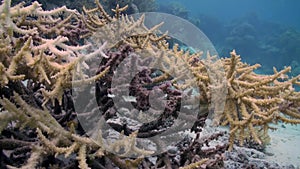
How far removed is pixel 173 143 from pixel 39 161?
133cm

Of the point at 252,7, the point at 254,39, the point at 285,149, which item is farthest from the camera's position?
the point at 252,7

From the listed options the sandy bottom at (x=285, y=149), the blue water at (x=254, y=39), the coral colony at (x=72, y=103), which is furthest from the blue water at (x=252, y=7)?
the coral colony at (x=72, y=103)

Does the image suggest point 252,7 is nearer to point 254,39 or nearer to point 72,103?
point 254,39

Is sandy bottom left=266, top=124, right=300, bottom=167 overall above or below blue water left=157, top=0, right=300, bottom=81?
below

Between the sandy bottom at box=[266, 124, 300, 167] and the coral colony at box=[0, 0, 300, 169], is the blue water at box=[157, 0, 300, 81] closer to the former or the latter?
the sandy bottom at box=[266, 124, 300, 167]

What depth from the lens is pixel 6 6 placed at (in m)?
A: 2.01

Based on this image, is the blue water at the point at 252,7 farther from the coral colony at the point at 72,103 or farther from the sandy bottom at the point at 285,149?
the coral colony at the point at 72,103

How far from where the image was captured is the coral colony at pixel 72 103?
194 centimetres

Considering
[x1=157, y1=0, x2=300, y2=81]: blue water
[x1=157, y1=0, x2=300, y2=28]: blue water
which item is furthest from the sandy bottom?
[x1=157, y1=0, x2=300, y2=28]: blue water

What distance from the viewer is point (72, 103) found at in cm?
256

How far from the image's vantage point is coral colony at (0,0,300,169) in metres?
1.94

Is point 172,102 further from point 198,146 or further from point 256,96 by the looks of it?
point 256,96

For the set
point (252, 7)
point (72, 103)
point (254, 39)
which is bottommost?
point (72, 103)

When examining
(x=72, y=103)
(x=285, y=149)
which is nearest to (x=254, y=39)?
(x=285, y=149)
